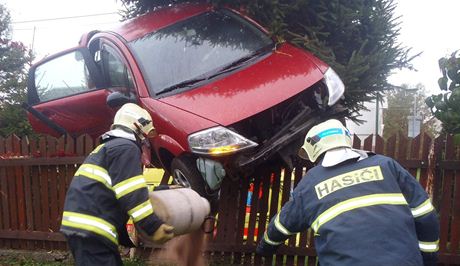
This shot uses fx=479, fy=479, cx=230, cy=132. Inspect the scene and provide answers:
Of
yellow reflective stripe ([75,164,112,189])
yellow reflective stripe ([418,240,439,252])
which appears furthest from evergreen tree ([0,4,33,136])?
yellow reflective stripe ([418,240,439,252])

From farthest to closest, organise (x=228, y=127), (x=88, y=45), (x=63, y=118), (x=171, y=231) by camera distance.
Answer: (x=63, y=118) < (x=88, y=45) < (x=228, y=127) < (x=171, y=231)

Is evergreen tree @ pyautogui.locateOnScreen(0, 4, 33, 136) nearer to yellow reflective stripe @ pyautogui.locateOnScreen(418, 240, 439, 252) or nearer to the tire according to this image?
the tire

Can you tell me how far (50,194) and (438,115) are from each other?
429 cm

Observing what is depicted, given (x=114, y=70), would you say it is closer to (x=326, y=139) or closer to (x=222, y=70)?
(x=222, y=70)

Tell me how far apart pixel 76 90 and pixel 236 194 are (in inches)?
93.8

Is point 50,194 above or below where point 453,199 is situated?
below

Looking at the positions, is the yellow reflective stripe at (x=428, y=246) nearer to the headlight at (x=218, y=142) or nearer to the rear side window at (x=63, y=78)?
the headlight at (x=218, y=142)

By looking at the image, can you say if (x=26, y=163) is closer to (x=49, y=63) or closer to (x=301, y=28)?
(x=49, y=63)

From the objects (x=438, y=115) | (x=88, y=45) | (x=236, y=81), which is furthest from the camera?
(x=88, y=45)

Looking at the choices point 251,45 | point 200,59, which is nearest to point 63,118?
point 200,59

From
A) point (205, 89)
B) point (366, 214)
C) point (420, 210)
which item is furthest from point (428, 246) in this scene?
point (205, 89)

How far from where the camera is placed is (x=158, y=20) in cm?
514

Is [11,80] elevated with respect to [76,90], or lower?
lower

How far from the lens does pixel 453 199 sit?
14.0ft
